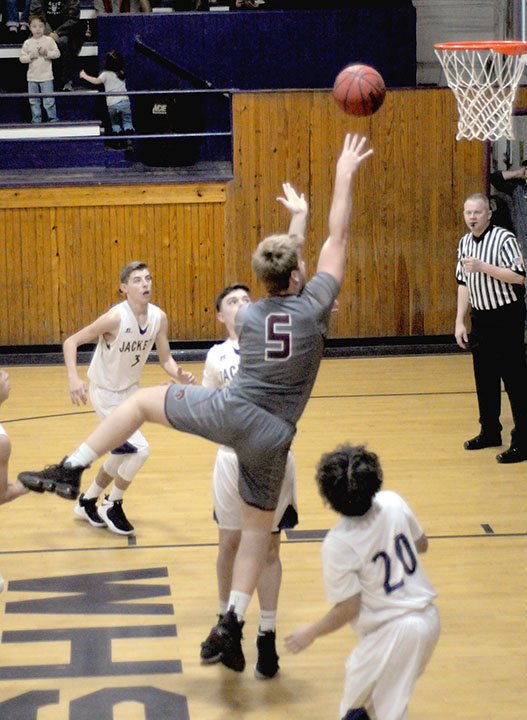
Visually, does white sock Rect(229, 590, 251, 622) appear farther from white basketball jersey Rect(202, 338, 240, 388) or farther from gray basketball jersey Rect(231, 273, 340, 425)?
white basketball jersey Rect(202, 338, 240, 388)

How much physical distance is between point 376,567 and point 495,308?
545 cm

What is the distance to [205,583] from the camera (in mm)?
7293

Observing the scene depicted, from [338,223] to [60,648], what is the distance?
268 centimetres

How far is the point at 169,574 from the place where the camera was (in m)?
7.45

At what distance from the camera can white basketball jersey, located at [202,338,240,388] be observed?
6.21 meters

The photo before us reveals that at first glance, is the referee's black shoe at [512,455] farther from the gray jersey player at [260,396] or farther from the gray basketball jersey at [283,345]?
the gray basketball jersey at [283,345]

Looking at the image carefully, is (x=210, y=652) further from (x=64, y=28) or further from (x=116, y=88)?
(x=64, y=28)

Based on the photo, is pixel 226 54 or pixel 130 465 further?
pixel 226 54

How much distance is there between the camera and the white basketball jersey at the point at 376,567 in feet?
14.4

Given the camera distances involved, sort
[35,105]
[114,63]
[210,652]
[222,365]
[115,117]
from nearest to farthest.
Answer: [210,652] < [222,365] < [114,63] < [115,117] < [35,105]

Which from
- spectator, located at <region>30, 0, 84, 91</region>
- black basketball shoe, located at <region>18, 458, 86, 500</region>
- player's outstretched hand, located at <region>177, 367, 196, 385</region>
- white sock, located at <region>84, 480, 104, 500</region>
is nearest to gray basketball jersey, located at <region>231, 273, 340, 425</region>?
black basketball shoe, located at <region>18, 458, 86, 500</region>

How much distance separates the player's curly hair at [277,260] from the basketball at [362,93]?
3.13 m

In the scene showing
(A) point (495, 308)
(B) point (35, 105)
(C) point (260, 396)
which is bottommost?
(A) point (495, 308)

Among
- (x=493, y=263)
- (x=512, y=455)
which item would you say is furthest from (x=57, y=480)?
(x=512, y=455)
